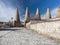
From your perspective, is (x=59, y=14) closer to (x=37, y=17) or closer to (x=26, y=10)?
(x=37, y=17)

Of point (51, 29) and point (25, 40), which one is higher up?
point (51, 29)

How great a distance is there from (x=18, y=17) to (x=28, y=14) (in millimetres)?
5725

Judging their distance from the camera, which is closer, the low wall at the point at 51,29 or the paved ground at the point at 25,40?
the paved ground at the point at 25,40

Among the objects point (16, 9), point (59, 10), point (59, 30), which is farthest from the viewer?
point (16, 9)

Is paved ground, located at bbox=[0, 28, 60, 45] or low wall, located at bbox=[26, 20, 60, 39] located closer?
paved ground, located at bbox=[0, 28, 60, 45]

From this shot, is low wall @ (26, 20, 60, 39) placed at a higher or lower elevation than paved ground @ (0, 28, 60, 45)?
higher

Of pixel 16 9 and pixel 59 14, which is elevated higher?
pixel 16 9

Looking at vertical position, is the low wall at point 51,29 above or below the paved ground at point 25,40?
above

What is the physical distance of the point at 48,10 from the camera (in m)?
41.2

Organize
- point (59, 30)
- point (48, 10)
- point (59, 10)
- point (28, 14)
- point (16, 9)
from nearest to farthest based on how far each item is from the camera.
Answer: point (59, 30), point (59, 10), point (48, 10), point (28, 14), point (16, 9)

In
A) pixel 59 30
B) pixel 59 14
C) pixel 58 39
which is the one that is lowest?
pixel 58 39

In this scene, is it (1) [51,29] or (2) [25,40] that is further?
(1) [51,29]

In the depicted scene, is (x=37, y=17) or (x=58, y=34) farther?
(x=37, y=17)

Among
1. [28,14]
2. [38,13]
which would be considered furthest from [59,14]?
[28,14]
